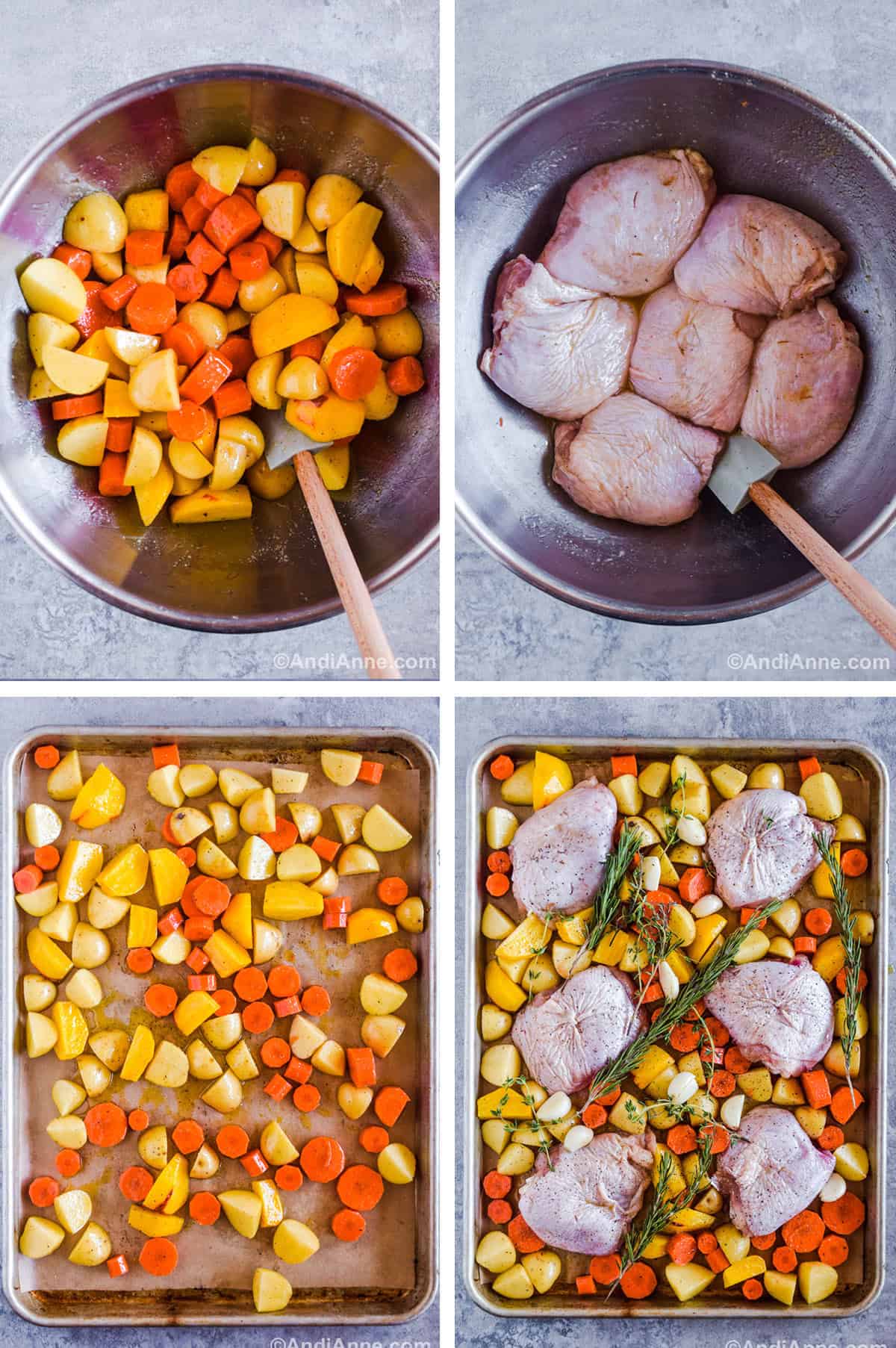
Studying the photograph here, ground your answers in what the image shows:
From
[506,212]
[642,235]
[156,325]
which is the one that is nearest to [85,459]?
[156,325]

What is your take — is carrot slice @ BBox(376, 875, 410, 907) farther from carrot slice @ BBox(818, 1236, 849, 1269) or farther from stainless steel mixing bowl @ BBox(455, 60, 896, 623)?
carrot slice @ BBox(818, 1236, 849, 1269)

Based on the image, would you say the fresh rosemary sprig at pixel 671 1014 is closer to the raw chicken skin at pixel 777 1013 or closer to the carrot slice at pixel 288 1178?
the raw chicken skin at pixel 777 1013

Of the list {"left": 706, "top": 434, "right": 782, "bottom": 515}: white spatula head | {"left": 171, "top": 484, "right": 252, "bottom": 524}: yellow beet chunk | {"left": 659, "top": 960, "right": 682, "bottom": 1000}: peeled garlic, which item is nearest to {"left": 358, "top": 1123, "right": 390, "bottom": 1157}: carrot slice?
{"left": 659, "top": 960, "right": 682, "bottom": 1000}: peeled garlic

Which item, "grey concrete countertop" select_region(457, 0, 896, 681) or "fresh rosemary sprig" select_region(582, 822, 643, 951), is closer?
"grey concrete countertop" select_region(457, 0, 896, 681)

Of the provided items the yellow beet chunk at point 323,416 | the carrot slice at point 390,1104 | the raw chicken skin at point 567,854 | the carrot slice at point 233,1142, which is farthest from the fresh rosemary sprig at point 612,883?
the yellow beet chunk at point 323,416

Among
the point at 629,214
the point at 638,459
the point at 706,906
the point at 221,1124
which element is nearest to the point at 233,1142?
the point at 221,1124

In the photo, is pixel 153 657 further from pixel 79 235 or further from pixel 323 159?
pixel 323 159
